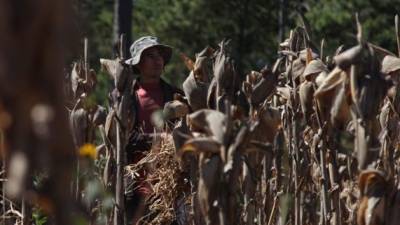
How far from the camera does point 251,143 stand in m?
3.77

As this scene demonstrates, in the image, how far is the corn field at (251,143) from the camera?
3.71 m

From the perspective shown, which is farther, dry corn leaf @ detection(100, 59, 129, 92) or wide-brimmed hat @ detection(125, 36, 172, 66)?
wide-brimmed hat @ detection(125, 36, 172, 66)

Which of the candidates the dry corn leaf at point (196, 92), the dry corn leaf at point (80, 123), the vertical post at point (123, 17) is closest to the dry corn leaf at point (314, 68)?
the dry corn leaf at point (196, 92)

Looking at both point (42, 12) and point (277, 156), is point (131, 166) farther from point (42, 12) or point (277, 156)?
point (42, 12)

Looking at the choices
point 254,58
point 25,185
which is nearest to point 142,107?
point 25,185

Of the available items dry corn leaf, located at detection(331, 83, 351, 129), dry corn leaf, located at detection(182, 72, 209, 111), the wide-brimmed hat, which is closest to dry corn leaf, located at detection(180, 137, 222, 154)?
dry corn leaf, located at detection(331, 83, 351, 129)

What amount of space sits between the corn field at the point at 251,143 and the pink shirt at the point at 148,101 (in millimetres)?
252

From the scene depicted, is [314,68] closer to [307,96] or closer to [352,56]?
[307,96]

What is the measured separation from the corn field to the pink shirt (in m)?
0.25

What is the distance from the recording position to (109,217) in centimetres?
555

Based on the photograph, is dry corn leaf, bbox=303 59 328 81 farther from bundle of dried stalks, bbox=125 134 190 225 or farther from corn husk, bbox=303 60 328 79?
bundle of dried stalks, bbox=125 134 190 225

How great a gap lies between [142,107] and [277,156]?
37.5 inches

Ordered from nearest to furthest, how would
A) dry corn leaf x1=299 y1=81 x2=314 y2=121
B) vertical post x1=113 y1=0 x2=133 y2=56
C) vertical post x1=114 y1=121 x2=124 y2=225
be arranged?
dry corn leaf x1=299 y1=81 x2=314 y2=121 → vertical post x1=114 y1=121 x2=124 y2=225 → vertical post x1=113 y1=0 x2=133 y2=56

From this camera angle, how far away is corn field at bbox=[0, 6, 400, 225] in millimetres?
3709
